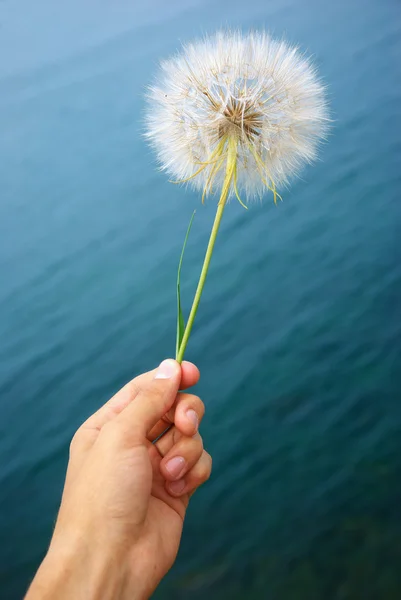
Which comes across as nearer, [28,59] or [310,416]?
[28,59]

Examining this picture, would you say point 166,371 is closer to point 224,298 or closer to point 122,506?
point 122,506

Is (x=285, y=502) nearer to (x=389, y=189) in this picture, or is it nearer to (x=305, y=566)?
(x=305, y=566)

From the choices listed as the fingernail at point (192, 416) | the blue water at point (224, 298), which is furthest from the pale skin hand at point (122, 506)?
the blue water at point (224, 298)

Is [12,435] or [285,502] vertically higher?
[12,435]

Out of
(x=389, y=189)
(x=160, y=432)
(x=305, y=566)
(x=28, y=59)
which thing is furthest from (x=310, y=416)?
(x=28, y=59)

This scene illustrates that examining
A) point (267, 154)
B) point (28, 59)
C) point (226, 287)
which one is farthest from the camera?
point (226, 287)

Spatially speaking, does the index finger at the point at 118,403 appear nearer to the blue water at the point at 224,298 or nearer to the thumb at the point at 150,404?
the thumb at the point at 150,404

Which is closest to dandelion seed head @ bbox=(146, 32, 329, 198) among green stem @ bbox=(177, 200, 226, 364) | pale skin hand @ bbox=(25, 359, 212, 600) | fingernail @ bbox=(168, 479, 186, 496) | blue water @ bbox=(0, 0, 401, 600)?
green stem @ bbox=(177, 200, 226, 364)
